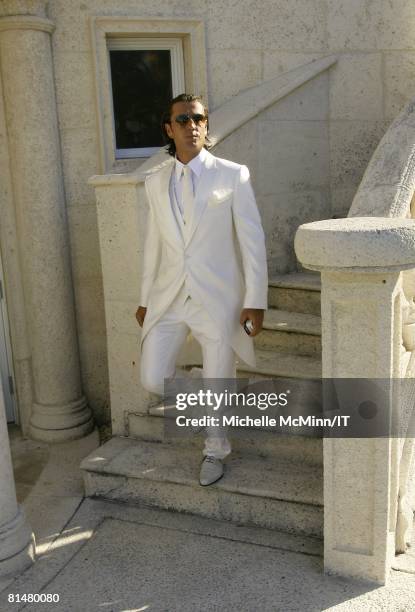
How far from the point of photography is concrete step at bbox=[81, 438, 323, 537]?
12.7 feet

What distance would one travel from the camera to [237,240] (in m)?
3.83

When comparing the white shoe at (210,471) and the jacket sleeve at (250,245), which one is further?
the white shoe at (210,471)

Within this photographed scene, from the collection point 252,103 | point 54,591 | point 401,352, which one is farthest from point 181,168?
point 54,591

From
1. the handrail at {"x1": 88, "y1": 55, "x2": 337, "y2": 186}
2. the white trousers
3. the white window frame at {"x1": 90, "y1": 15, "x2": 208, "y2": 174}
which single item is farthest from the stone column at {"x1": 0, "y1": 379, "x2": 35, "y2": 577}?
the white window frame at {"x1": 90, "y1": 15, "x2": 208, "y2": 174}

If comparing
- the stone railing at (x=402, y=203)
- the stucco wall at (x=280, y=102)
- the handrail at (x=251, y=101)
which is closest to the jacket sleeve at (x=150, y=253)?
the handrail at (x=251, y=101)

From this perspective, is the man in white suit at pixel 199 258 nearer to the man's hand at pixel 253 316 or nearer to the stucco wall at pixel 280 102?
the man's hand at pixel 253 316

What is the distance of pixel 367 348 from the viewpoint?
10.2 feet

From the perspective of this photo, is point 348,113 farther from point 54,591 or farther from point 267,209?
point 54,591

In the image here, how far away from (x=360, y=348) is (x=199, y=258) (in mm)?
1051

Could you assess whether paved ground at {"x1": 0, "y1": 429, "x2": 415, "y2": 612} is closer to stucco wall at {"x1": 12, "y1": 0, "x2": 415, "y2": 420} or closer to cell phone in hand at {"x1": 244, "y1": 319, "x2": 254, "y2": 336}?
cell phone in hand at {"x1": 244, "y1": 319, "x2": 254, "y2": 336}

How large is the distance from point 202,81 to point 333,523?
363cm

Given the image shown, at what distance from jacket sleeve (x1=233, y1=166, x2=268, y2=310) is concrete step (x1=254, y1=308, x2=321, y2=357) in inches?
46.7

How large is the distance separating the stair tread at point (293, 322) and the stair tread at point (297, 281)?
0.21 meters

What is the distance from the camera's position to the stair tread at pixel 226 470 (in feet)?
12.8
